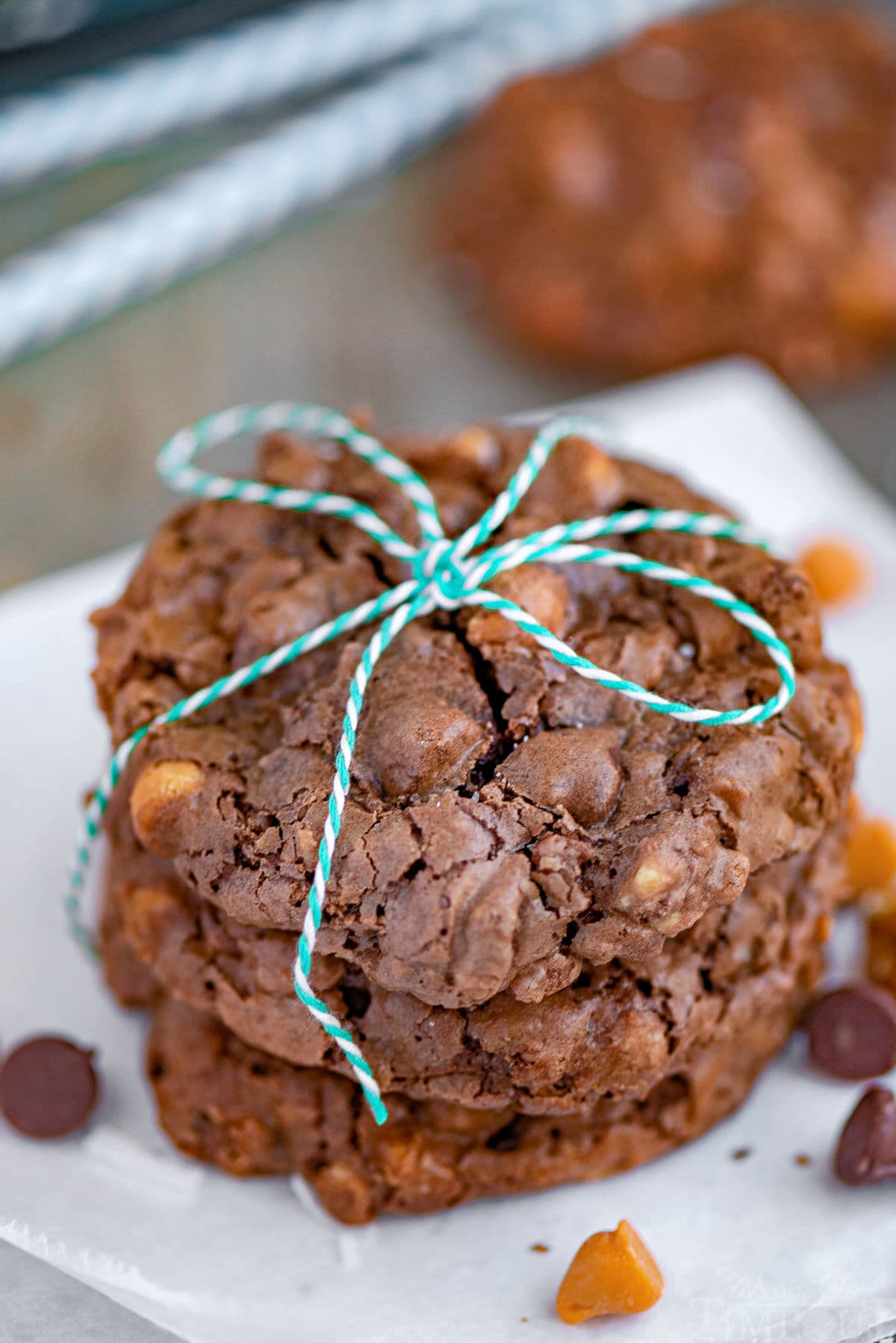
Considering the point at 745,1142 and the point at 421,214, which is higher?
the point at 421,214

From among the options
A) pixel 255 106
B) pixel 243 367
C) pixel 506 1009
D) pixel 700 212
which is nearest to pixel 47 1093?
pixel 506 1009

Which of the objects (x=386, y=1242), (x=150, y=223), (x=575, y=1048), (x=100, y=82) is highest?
(x=100, y=82)

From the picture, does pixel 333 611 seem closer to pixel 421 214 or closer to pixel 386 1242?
pixel 386 1242

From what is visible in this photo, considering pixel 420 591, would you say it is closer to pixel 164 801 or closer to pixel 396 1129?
pixel 164 801

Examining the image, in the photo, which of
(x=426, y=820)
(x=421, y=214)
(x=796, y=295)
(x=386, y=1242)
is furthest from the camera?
(x=421, y=214)

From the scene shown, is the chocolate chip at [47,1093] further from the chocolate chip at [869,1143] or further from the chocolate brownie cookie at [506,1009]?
the chocolate chip at [869,1143]

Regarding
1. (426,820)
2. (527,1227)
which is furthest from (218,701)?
(527,1227)

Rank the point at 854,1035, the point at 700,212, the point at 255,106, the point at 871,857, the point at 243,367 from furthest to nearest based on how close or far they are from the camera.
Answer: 1. the point at 255,106
2. the point at 243,367
3. the point at 700,212
4. the point at 871,857
5. the point at 854,1035
